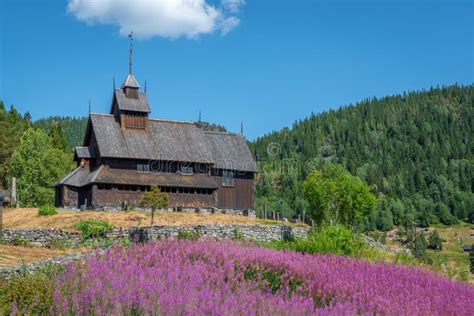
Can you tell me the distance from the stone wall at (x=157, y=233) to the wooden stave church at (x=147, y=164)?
15.4 metres

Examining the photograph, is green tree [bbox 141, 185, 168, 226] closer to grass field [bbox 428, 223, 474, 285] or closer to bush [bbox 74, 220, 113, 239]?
bush [bbox 74, 220, 113, 239]

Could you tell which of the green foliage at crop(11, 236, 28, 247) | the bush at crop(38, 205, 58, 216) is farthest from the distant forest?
the green foliage at crop(11, 236, 28, 247)

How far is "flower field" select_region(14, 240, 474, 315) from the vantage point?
754 centimetres

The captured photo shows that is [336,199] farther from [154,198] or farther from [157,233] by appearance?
[157,233]

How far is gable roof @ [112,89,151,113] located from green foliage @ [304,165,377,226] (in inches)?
673

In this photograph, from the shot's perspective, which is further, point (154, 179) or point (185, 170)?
point (185, 170)

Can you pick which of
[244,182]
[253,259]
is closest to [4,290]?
[253,259]

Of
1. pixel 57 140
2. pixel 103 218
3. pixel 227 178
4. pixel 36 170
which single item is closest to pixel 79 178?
pixel 103 218

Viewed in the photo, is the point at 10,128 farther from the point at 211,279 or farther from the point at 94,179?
the point at 211,279

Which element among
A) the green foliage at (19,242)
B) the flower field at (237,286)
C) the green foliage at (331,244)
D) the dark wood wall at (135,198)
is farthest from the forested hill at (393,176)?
Answer: the flower field at (237,286)

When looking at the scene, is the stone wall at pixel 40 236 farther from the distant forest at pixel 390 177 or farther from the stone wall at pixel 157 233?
the distant forest at pixel 390 177

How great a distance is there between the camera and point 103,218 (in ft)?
119

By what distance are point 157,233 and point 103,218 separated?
10447mm

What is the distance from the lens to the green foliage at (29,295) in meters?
9.09
